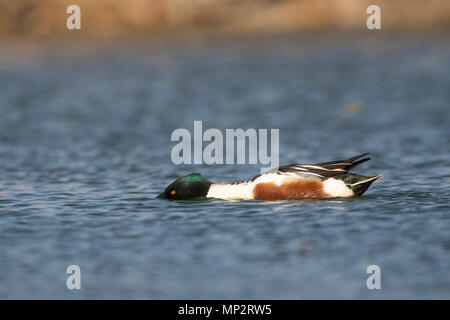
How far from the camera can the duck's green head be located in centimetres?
1136

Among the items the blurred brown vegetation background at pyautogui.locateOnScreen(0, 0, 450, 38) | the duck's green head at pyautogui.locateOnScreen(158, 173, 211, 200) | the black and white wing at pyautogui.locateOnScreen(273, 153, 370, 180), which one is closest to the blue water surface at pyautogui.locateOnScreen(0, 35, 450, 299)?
the duck's green head at pyautogui.locateOnScreen(158, 173, 211, 200)

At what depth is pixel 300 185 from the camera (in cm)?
1118

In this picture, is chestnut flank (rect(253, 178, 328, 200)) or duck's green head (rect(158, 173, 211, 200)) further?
duck's green head (rect(158, 173, 211, 200))

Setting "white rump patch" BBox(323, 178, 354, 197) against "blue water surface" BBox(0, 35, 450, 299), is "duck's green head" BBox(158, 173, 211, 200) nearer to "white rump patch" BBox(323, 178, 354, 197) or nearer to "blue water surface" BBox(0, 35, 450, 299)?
"blue water surface" BBox(0, 35, 450, 299)

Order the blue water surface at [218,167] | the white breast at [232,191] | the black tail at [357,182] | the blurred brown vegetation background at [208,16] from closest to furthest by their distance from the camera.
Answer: the blue water surface at [218,167] → the black tail at [357,182] → the white breast at [232,191] → the blurred brown vegetation background at [208,16]

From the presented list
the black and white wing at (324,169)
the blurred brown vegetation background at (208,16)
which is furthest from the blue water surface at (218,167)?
the blurred brown vegetation background at (208,16)

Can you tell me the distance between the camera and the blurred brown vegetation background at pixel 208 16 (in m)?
26.5

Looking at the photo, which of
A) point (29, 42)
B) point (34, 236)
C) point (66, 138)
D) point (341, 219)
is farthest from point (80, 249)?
point (29, 42)

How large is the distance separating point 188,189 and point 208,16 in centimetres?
1750

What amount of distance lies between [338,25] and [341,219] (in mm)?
18920

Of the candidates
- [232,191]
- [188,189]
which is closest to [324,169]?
[232,191]

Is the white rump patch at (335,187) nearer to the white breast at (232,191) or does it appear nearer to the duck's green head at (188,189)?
the white breast at (232,191)

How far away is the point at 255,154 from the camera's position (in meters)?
14.8

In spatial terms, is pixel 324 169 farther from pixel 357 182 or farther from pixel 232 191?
pixel 232 191
